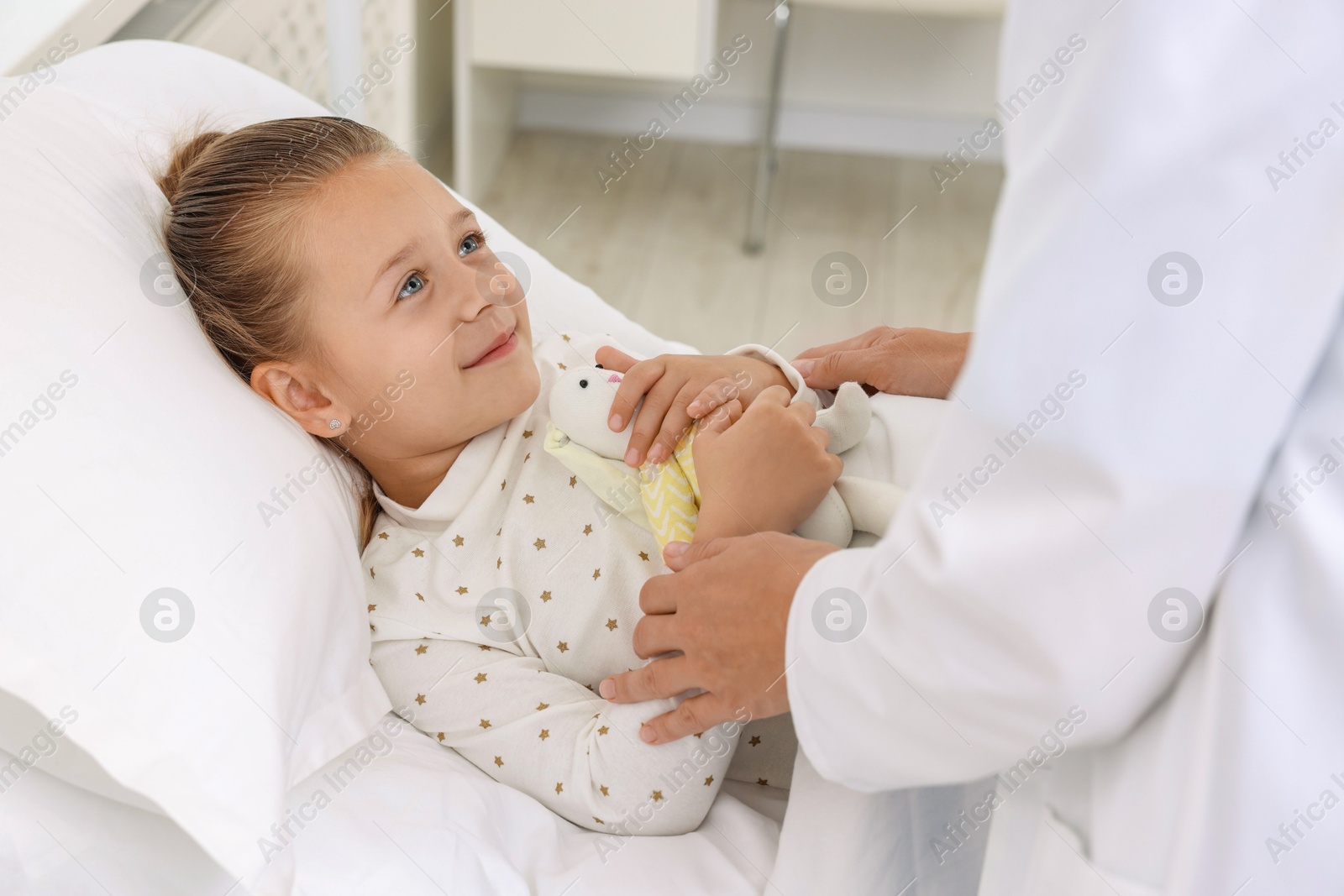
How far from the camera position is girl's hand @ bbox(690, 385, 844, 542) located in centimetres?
89

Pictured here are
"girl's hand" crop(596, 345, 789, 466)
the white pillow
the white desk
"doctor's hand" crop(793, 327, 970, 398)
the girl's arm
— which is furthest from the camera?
the white desk

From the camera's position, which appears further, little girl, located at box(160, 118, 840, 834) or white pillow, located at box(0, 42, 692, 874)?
little girl, located at box(160, 118, 840, 834)

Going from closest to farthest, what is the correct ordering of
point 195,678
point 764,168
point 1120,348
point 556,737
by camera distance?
point 1120,348 → point 195,678 → point 556,737 → point 764,168

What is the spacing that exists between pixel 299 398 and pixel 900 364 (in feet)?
1.91

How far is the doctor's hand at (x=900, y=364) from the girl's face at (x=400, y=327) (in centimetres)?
30

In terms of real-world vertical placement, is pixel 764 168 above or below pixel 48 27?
below

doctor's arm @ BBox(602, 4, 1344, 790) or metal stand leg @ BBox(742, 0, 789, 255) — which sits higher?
doctor's arm @ BBox(602, 4, 1344, 790)

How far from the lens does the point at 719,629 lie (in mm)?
769

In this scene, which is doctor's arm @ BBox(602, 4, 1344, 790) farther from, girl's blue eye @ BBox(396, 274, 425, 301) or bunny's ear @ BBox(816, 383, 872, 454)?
girl's blue eye @ BBox(396, 274, 425, 301)

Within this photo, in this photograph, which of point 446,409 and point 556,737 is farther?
point 446,409

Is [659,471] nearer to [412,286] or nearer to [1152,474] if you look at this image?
[412,286]

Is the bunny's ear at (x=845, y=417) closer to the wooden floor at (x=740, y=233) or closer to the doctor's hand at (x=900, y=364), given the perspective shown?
the doctor's hand at (x=900, y=364)

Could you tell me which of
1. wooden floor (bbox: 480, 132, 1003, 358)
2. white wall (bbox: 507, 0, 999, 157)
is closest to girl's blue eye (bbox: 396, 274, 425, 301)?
wooden floor (bbox: 480, 132, 1003, 358)

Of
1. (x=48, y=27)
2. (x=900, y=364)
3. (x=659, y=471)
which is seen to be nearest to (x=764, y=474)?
(x=659, y=471)
